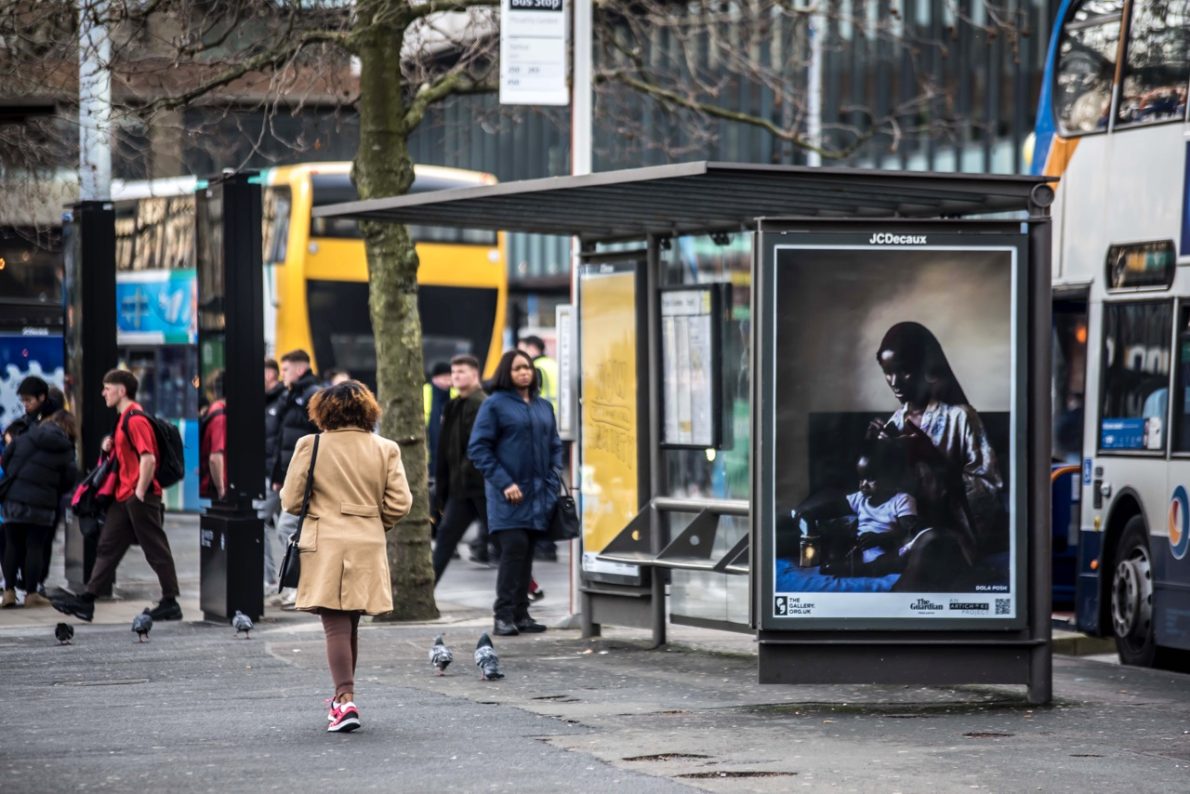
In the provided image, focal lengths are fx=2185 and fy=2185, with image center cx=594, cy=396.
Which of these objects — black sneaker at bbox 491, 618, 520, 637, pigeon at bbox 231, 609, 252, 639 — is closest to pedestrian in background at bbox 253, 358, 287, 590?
pigeon at bbox 231, 609, 252, 639

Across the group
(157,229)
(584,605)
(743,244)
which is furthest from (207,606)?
(157,229)

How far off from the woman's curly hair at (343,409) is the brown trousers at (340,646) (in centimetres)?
82

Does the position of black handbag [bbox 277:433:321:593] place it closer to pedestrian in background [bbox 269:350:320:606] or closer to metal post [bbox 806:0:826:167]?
pedestrian in background [bbox 269:350:320:606]

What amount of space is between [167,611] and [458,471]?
2473 mm

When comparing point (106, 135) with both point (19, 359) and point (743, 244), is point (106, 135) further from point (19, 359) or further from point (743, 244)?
point (743, 244)

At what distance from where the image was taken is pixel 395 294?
47.1 ft

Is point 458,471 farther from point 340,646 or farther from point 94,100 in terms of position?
point 340,646

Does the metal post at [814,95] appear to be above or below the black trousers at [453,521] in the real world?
above

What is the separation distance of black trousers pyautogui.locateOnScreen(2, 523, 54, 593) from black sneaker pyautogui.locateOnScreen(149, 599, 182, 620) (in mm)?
1342

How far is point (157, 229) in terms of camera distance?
2644cm

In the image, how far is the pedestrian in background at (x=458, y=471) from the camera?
51.5ft

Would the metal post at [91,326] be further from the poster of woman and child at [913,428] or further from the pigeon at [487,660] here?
the poster of woman and child at [913,428]

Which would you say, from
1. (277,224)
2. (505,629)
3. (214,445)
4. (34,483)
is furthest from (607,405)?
(277,224)

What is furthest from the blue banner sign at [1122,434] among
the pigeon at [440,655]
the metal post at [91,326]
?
the metal post at [91,326]
